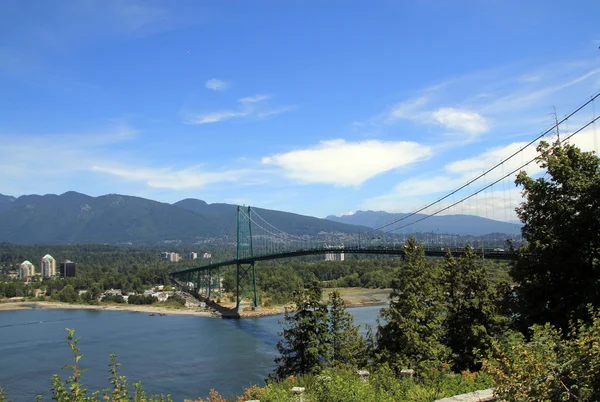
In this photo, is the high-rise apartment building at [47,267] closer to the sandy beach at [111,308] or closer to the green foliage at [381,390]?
the sandy beach at [111,308]

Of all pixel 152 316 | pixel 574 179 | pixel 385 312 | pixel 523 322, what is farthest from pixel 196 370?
pixel 152 316

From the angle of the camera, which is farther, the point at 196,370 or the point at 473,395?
Result: the point at 196,370

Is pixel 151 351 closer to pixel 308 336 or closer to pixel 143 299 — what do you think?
pixel 308 336

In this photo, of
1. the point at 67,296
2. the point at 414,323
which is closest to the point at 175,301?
the point at 67,296

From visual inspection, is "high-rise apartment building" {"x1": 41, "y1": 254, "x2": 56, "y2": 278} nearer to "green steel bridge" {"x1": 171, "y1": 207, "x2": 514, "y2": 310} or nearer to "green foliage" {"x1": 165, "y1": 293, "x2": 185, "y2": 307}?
"green steel bridge" {"x1": 171, "y1": 207, "x2": 514, "y2": 310}

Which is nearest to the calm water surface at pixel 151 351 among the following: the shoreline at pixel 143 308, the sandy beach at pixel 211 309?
the shoreline at pixel 143 308

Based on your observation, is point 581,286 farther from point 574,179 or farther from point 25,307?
point 25,307

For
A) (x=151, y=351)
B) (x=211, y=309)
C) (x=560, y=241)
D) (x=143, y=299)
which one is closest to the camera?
(x=560, y=241)
